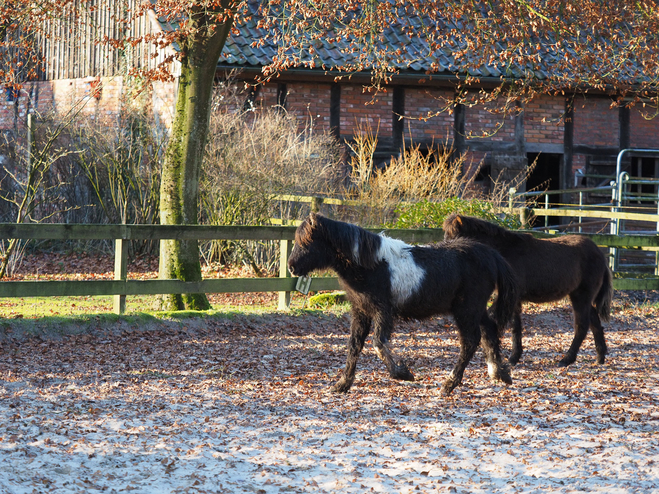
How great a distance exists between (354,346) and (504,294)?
4.76 ft

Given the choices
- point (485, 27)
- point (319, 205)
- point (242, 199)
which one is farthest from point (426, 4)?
point (242, 199)

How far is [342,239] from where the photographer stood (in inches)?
241

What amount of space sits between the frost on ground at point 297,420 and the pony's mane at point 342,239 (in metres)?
1.14

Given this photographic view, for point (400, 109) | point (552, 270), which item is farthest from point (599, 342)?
point (400, 109)

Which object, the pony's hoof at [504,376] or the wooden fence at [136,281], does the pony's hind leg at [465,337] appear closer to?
the pony's hoof at [504,376]

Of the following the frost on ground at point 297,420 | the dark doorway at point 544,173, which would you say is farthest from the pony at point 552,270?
the dark doorway at point 544,173

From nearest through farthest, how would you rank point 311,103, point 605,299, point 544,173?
point 605,299
point 311,103
point 544,173

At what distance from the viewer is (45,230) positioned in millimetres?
8266

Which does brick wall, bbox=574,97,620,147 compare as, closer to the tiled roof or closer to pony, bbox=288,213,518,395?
the tiled roof

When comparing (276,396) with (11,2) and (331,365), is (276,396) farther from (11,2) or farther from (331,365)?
(11,2)

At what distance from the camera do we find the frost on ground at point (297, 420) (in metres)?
4.34

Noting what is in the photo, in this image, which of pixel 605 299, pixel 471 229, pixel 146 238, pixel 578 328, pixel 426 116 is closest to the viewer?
pixel 471 229

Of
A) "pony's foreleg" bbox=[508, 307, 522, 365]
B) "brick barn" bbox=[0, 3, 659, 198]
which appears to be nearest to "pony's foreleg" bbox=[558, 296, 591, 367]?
"pony's foreleg" bbox=[508, 307, 522, 365]

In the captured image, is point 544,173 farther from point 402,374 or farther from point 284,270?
point 402,374
